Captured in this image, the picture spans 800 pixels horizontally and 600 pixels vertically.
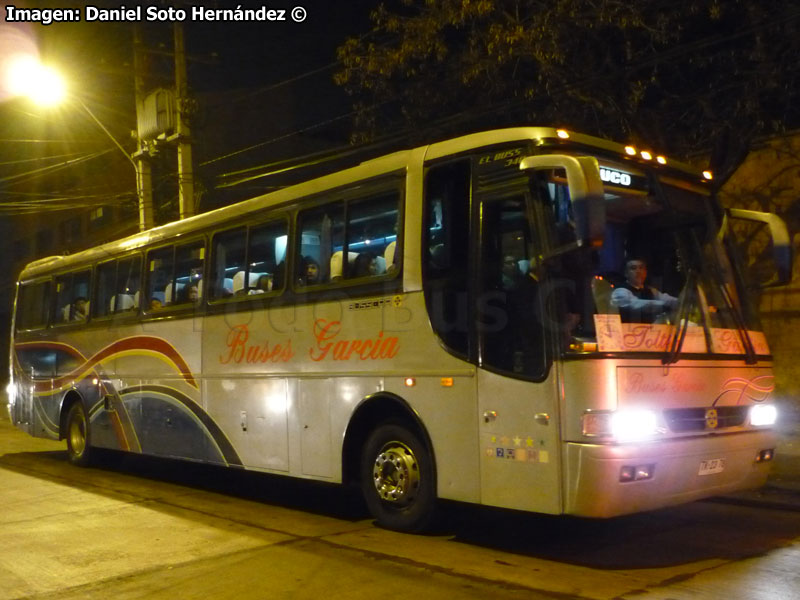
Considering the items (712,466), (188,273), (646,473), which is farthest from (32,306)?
(712,466)

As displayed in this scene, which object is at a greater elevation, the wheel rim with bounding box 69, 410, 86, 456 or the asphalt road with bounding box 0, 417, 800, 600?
the wheel rim with bounding box 69, 410, 86, 456

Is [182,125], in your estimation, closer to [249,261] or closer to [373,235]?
[249,261]

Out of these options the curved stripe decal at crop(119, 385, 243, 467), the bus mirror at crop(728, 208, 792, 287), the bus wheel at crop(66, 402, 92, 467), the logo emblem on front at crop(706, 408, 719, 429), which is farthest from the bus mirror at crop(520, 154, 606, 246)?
the bus wheel at crop(66, 402, 92, 467)

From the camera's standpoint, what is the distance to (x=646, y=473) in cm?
610

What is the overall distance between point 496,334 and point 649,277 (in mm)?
1392

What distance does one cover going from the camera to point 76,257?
1384 cm

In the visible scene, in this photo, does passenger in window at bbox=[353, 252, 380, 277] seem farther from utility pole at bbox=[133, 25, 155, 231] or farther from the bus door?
utility pole at bbox=[133, 25, 155, 231]

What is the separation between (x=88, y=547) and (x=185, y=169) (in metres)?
9.97

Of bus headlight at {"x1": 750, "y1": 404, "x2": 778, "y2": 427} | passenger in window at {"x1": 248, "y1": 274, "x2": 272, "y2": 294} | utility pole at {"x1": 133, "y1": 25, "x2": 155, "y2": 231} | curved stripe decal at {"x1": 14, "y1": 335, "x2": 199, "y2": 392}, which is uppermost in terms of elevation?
utility pole at {"x1": 133, "y1": 25, "x2": 155, "y2": 231}

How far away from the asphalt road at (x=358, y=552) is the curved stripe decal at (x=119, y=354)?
1.75m

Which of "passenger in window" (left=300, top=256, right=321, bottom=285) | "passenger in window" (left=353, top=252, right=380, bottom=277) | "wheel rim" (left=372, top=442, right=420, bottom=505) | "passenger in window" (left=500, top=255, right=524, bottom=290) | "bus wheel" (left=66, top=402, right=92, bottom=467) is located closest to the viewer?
"passenger in window" (left=500, top=255, right=524, bottom=290)

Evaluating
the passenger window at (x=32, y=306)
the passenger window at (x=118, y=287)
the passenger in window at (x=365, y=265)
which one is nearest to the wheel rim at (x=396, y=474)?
the passenger in window at (x=365, y=265)

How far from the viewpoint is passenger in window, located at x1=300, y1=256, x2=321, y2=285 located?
28.2 feet

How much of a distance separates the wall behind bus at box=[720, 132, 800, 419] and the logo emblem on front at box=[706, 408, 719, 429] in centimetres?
850
